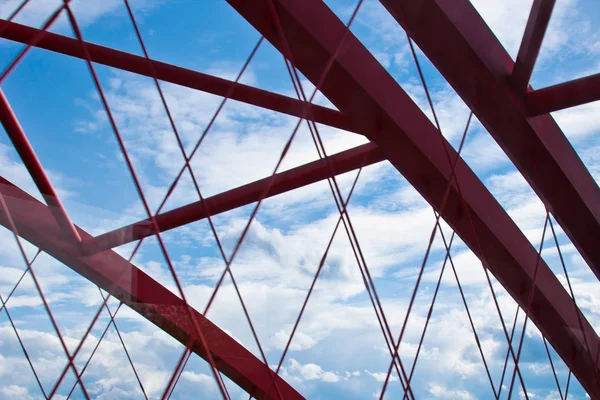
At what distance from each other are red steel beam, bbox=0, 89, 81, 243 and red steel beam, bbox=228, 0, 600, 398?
3.19 meters

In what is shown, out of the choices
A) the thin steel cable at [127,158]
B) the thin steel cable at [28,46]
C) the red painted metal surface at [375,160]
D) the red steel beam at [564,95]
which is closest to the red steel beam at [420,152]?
the red painted metal surface at [375,160]

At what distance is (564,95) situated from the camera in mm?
9570

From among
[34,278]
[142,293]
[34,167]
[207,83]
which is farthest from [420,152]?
[34,278]

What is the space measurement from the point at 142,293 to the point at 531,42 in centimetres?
640

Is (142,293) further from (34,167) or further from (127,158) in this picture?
(34,167)

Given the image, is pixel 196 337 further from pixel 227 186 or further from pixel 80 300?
pixel 227 186

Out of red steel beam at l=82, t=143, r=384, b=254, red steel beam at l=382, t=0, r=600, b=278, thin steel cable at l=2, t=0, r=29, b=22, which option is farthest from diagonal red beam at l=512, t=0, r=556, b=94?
thin steel cable at l=2, t=0, r=29, b=22

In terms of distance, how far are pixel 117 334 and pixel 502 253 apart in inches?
333

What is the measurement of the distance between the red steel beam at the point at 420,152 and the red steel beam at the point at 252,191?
49cm

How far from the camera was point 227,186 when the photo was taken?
10625mm

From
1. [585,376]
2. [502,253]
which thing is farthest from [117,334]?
[585,376]

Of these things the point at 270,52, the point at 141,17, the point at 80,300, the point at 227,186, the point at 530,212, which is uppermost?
the point at 530,212

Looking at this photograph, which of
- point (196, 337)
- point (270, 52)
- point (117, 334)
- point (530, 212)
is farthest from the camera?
point (530, 212)

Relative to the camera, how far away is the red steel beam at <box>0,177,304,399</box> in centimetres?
614
